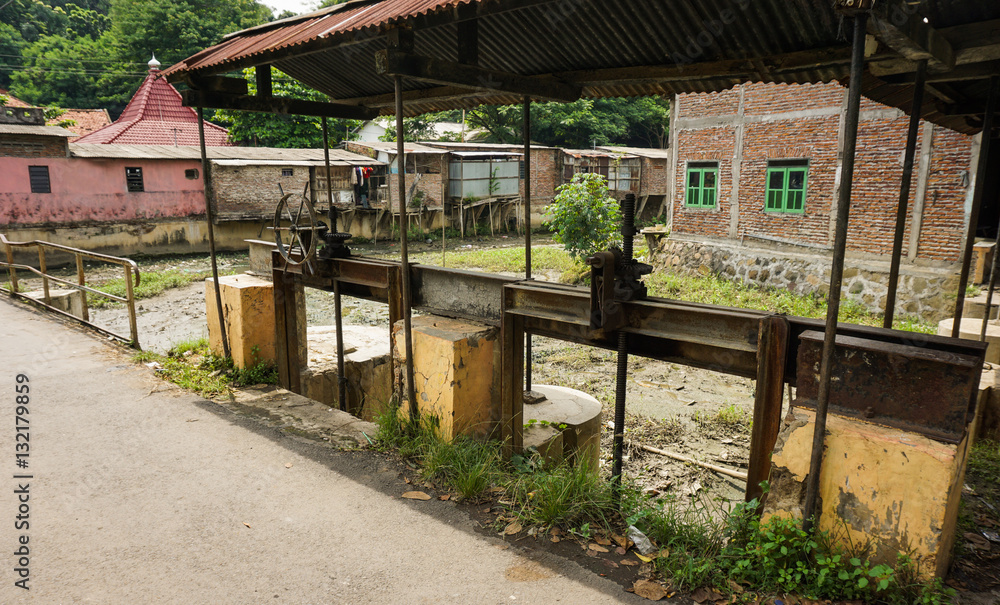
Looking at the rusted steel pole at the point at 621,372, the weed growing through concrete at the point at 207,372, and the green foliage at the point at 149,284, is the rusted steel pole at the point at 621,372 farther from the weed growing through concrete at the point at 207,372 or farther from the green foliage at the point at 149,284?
Answer: the green foliage at the point at 149,284

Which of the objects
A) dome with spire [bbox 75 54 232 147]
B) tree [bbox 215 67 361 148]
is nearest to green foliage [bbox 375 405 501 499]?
tree [bbox 215 67 361 148]

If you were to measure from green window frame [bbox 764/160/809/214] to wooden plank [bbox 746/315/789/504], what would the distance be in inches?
437

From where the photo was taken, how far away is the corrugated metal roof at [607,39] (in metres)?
4.17

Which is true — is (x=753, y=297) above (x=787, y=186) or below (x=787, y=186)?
below

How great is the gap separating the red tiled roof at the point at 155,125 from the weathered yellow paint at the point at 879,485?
89.7 feet

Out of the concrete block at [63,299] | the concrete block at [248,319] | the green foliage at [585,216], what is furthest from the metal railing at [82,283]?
the green foliage at [585,216]

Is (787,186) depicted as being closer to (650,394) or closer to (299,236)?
(650,394)

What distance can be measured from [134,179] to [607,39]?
2174cm

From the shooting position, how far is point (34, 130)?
19156 mm

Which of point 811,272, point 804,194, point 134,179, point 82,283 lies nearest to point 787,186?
point 804,194

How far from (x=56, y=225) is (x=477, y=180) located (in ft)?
53.5

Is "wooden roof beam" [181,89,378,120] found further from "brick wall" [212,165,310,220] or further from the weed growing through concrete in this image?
"brick wall" [212,165,310,220]

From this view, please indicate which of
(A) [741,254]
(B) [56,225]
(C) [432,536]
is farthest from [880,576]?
(B) [56,225]

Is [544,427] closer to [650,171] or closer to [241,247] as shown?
[241,247]
